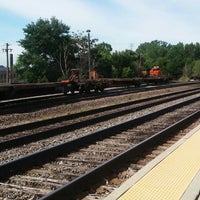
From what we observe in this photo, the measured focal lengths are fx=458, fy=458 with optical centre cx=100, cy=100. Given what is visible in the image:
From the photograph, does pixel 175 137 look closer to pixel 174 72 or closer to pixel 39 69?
pixel 39 69

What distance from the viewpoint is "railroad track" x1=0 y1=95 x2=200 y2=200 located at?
653cm

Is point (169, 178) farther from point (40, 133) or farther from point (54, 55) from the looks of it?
point (54, 55)

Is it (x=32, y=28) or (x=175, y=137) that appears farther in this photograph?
(x=32, y=28)

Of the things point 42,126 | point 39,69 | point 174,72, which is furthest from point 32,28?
point 42,126

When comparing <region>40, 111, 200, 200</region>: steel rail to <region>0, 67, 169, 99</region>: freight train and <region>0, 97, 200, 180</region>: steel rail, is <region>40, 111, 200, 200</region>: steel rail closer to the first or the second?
<region>0, 97, 200, 180</region>: steel rail

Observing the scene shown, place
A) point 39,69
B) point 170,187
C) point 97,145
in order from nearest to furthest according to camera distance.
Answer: point 170,187
point 97,145
point 39,69

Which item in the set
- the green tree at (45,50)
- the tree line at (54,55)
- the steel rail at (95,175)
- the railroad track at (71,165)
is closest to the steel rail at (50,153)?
the railroad track at (71,165)

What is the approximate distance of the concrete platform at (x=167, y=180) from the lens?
6.05m

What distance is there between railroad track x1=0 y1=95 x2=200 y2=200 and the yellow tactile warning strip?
31.4 inches

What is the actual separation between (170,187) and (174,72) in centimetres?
14196

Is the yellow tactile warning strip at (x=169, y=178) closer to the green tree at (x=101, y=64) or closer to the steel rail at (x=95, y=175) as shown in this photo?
the steel rail at (x=95, y=175)

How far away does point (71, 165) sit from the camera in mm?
8359

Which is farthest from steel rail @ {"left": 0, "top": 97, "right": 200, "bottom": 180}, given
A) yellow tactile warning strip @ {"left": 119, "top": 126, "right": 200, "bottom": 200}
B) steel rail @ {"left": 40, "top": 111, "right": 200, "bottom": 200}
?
yellow tactile warning strip @ {"left": 119, "top": 126, "right": 200, "bottom": 200}

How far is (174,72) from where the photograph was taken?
480 feet
